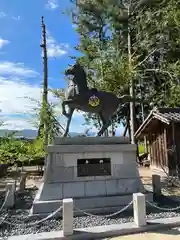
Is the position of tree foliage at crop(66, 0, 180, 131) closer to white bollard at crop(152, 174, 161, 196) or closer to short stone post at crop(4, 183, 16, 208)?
white bollard at crop(152, 174, 161, 196)

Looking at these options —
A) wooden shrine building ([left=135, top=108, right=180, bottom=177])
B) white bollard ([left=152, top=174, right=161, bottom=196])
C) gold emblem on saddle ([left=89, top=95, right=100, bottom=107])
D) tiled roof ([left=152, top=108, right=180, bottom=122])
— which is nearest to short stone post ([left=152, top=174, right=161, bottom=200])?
white bollard ([left=152, top=174, right=161, bottom=196])

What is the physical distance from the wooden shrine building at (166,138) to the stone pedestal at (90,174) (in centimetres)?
483

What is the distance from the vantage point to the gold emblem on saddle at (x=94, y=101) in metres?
6.62

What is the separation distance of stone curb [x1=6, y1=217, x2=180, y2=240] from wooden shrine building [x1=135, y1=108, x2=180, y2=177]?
6.18m

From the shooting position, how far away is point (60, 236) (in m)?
4.14

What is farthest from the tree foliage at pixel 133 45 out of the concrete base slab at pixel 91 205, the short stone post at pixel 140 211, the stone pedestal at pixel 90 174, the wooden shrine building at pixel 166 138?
the short stone post at pixel 140 211

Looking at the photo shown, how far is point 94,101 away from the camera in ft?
21.9

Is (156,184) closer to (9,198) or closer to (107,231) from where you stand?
(107,231)

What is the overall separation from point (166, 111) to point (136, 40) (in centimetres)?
824

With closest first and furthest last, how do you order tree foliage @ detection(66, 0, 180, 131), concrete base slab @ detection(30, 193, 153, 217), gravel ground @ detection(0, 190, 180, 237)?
gravel ground @ detection(0, 190, 180, 237), concrete base slab @ detection(30, 193, 153, 217), tree foliage @ detection(66, 0, 180, 131)

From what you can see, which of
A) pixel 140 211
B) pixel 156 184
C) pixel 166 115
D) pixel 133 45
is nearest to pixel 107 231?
pixel 140 211

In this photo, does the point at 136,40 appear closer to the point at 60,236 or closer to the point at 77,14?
the point at 77,14

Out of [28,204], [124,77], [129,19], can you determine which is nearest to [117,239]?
[28,204]

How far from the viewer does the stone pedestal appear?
5.72m
